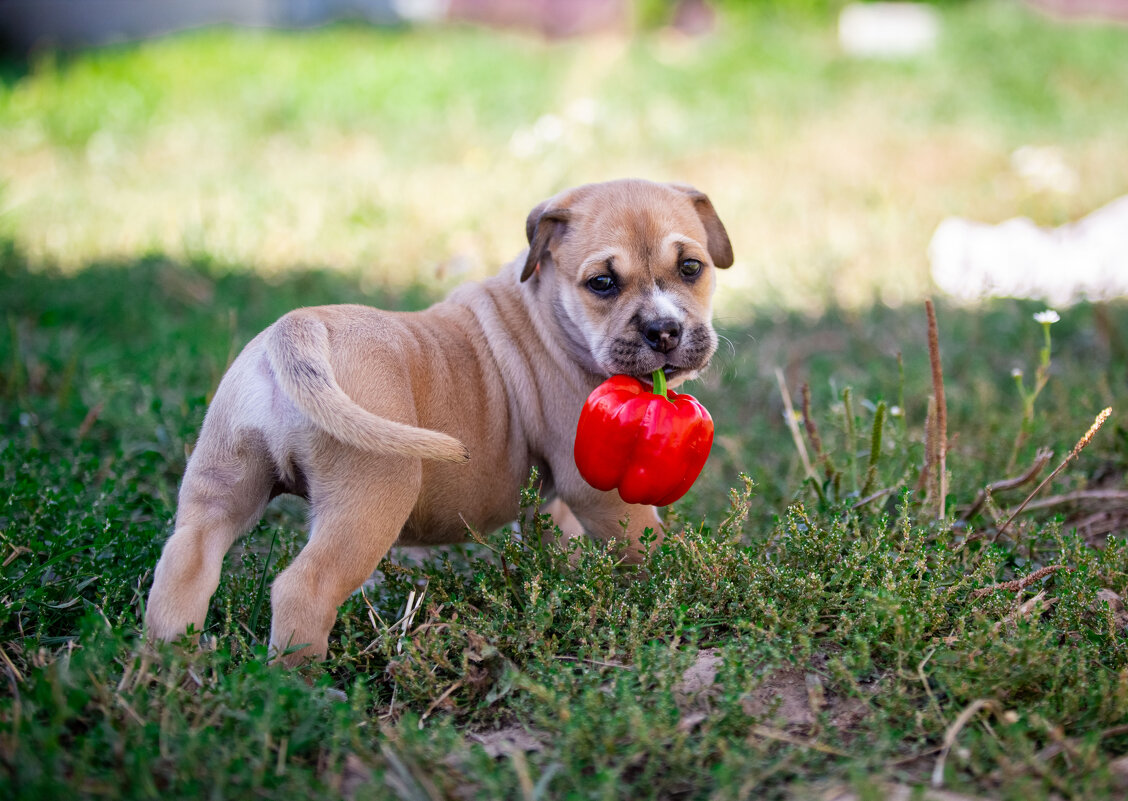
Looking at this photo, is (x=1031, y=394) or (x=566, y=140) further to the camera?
(x=566, y=140)

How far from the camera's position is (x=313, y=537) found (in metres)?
2.88

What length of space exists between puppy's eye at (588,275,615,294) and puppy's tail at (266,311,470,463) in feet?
3.47

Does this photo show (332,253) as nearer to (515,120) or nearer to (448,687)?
(515,120)

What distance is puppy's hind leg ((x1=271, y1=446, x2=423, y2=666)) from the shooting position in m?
2.78

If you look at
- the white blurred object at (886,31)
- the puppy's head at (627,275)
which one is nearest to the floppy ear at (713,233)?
the puppy's head at (627,275)

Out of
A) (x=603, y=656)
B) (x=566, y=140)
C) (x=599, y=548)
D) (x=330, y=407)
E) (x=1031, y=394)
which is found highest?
(x=566, y=140)

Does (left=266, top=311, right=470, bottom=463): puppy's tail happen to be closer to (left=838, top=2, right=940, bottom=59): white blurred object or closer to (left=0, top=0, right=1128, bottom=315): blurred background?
(left=0, top=0, right=1128, bottom=315): blurred background

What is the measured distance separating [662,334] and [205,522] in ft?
5.24

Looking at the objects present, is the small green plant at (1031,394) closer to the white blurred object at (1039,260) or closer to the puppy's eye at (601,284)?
the puppy's eye at (601,284)

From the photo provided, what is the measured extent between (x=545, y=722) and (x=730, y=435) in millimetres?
2973

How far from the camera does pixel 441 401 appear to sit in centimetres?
331

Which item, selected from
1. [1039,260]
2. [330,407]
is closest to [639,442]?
[330,407]

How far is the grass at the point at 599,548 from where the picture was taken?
2355mm

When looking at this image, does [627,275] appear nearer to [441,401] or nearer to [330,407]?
[441,401]
